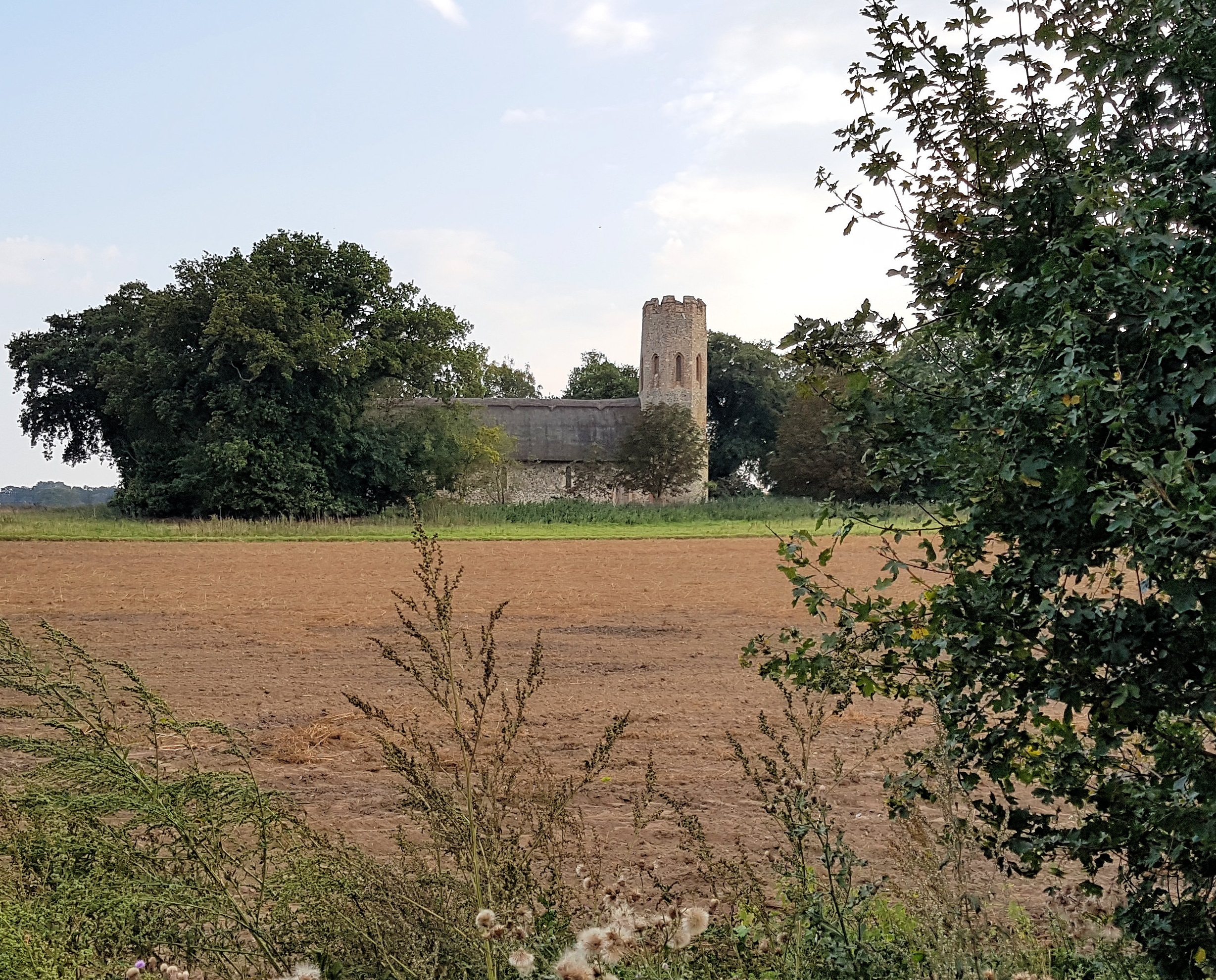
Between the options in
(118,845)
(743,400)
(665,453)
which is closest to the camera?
(118,845)

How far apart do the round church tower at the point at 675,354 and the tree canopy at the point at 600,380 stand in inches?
708

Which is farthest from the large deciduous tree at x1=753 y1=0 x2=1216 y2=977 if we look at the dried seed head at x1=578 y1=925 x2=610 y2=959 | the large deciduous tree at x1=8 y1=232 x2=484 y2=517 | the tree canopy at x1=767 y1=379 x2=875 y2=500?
the tree canopy at x1=767 y1=379 x2=875 y2=500

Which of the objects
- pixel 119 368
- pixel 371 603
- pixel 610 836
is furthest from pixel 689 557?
pixel 119 368

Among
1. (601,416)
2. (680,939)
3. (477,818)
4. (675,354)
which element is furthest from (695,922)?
(601,416)

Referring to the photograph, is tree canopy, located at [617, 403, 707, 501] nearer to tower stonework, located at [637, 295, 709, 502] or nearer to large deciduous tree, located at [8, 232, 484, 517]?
tower stonework, located at [637, 295, 709, 502]

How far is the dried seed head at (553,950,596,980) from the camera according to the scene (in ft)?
7.04

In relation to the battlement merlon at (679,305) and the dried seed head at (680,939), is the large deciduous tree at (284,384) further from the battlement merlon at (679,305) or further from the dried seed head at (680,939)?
the dried seed head at (680,939)

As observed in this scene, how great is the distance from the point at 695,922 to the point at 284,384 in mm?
46169

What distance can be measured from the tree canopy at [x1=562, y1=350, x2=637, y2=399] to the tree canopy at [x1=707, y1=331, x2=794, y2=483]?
1200cm

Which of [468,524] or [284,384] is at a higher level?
[284,384]

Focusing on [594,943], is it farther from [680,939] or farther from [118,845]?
[118,845]

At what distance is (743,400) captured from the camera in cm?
8350

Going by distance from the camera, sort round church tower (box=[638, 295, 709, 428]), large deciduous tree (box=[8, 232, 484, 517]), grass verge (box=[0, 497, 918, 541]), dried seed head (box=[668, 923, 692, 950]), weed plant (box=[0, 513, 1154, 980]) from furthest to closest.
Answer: round church tower (box=[638, 295, 709, 428])
large deciduous tree (box=[8, 232, 484, 517])
grass verge (box=[0, 497, 918, 541])
weed plant (box=[0, 513, 1154, 980])
dried seed head (box=[668, 923, 692, 950])

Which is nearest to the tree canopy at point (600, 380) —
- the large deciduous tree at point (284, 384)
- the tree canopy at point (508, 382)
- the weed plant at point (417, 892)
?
the tree canopy at point (508, 382)
